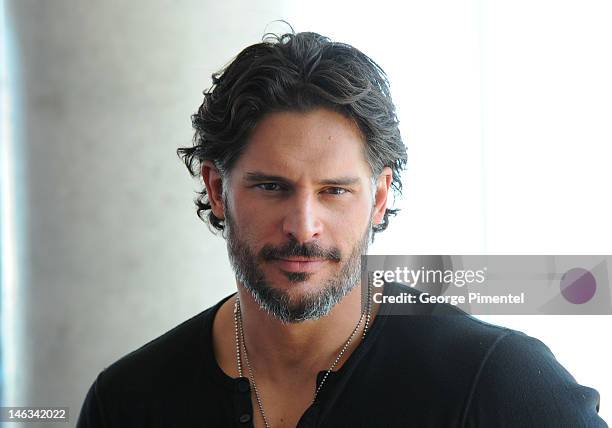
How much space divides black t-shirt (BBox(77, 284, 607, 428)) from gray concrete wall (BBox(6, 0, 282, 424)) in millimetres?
1065

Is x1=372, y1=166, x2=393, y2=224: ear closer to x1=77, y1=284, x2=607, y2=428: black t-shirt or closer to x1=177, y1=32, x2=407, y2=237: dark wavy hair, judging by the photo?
x1=177, y1=32, x2=407, y2=237: dark wavy hair

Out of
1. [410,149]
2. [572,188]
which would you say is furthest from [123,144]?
[572,188]

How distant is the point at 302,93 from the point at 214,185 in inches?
13.9

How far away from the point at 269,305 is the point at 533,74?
5.24ft

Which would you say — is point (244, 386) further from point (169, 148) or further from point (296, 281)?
point (169, 148)

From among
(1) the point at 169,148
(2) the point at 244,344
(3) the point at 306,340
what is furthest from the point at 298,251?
(1) the point at 169,148

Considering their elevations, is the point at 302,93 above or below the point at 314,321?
above

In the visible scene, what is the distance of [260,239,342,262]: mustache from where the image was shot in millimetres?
1595

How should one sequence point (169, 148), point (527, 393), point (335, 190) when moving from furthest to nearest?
point (169, 148)
point (335, 190)
point (527, 393)

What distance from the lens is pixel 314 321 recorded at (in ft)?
5.78

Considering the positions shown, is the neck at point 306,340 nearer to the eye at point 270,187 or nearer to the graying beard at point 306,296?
the graying beard at point 306,296

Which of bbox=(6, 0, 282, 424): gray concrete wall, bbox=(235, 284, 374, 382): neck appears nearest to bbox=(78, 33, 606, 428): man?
bbox=(235, 284, 374, 382): neck

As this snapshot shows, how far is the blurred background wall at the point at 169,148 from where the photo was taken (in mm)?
2904

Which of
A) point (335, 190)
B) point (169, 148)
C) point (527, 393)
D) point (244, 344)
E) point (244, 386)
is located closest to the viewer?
point (527, 393)
